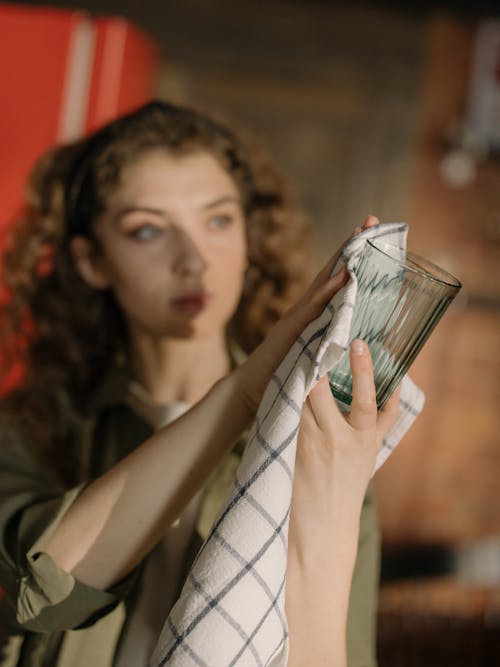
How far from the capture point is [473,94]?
8.73 ft

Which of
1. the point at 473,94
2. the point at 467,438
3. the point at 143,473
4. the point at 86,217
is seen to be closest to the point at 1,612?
the point at 143,473

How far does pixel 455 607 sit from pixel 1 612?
0.67 m

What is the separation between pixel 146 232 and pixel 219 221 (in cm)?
9

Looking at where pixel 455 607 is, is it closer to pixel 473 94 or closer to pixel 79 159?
pixel 79 159

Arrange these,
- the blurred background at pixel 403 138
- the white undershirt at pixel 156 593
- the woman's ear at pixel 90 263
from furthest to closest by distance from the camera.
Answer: the blurred background at pixel 403 138 < the woman's ear at pixel 90 263 < the white undershirt at pixel 156 593

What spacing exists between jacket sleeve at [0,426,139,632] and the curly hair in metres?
0.28

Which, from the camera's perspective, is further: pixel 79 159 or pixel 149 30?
pixel 149 30

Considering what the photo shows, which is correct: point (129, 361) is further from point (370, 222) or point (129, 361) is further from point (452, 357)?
point (452, 357)

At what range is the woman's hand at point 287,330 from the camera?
0.67 meters

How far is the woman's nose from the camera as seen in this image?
35.9 inches

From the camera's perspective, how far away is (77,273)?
1.16m

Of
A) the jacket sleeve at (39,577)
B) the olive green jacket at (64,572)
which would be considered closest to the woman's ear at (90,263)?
the olive green jacket at (64,572)

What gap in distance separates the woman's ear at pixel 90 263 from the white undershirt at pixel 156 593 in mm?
315

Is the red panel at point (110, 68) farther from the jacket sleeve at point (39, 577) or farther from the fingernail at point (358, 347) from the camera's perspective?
the fingernail at point (358, 347)
